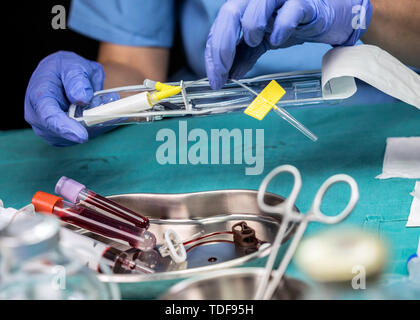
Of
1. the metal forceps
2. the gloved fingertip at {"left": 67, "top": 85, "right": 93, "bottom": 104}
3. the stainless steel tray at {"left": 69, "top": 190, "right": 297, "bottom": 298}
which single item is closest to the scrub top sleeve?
the gloved fingertip at {"left": 67, "top": 85, "right": 93, "bottom": 104}

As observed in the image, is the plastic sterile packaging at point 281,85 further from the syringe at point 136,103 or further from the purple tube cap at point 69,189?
the purple tube cap at point 69,189

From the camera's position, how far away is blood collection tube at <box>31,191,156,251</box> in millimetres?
598

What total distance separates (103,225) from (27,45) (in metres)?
0.86

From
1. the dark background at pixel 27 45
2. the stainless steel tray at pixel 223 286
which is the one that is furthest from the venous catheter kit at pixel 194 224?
the dark background at pixel 27 45

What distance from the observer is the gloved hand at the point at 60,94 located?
2.51 feet

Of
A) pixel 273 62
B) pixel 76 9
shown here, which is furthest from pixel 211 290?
pixel 76 9

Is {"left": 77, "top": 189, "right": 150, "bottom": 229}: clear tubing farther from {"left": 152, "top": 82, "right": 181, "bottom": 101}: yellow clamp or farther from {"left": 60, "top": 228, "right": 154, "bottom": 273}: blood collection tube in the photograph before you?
{"left": 152, "top": 82, "right": 181, "bottom": 101}: yellow clamp

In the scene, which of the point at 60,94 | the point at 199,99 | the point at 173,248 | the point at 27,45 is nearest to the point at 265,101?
the point at 199,99

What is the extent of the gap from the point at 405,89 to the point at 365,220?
24 centimetres

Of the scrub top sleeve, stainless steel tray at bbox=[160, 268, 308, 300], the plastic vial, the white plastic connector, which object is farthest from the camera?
the scrub top sleeve

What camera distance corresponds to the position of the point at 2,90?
4.43 feet

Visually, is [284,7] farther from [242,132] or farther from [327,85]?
[242,132]

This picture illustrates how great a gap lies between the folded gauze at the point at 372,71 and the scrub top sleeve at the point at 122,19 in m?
0.59

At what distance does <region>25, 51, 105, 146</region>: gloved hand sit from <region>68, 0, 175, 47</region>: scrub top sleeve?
0.29 m
